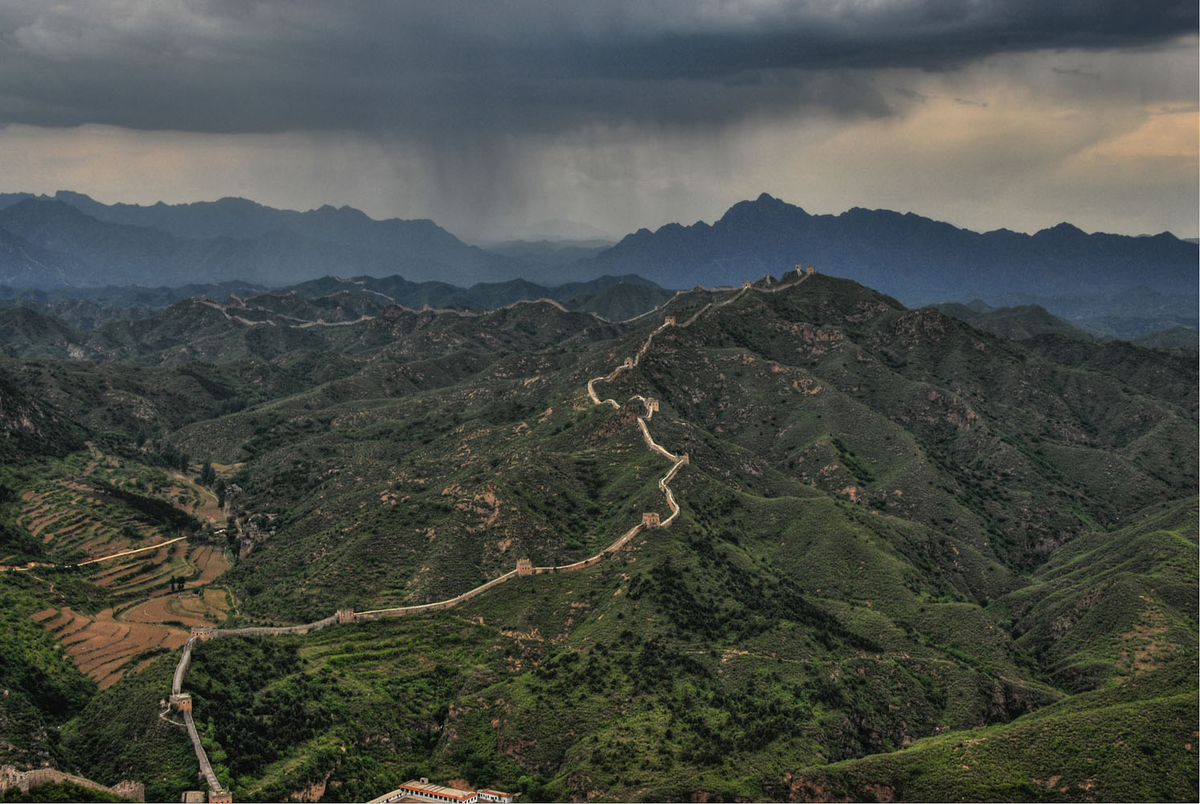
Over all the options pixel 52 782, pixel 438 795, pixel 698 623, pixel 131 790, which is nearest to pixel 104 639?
pixel 131 790

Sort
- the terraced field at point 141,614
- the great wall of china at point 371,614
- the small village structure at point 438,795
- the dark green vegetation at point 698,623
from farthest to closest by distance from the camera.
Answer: the terraced field at point 141,614 → the dark green vegetation at point 698,623 → the small village structure at point 438,795 → the great wall of china at point 371,614

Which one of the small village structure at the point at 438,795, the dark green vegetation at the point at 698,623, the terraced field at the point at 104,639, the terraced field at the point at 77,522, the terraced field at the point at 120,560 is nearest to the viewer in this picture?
the small village structure at the point at 438,795

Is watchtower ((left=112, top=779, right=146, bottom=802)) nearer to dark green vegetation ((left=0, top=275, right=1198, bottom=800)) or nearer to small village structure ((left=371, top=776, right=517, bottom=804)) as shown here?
dark green vegetation ((left=0, top=275, right=1198, bottom=800))

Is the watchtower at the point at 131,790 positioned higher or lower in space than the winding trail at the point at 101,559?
higher

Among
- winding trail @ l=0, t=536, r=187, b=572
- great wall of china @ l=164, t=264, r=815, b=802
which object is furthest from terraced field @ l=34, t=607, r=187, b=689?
winding trail @ l=0, t=536, r=187, b=572

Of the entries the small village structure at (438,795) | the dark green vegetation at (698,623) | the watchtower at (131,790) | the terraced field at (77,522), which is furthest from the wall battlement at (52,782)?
the terraced field at (77,522)

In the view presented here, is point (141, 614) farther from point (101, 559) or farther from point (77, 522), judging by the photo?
point (77, 522)

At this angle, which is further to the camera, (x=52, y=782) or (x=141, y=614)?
(x=141, y=614)

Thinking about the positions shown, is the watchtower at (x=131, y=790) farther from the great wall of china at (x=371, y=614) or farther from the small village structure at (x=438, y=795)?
the small village structure at (x=438, y=795)

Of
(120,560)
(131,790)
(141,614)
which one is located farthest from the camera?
(120,560)
